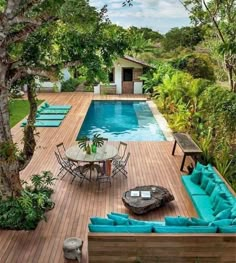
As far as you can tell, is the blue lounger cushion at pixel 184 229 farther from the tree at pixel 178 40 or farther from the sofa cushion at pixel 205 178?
the tree at pixel 178 40

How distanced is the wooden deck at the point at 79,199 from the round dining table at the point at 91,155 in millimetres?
792

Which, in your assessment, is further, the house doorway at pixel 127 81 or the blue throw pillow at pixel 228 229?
the house doorway at pixel 127 81

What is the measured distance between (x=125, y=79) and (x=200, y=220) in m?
23.4

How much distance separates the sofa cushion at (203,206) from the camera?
28.0 ft

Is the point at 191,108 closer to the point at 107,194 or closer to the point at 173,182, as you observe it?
the point at 173,182

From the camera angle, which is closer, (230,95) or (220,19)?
(230,95)

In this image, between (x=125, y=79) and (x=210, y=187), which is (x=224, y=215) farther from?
(x=125, y=79)

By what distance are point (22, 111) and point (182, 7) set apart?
11.2 meters

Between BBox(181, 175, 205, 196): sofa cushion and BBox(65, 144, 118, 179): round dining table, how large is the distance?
234cm

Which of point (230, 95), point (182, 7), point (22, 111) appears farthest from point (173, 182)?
point (22, 111)

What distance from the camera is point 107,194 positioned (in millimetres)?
10727

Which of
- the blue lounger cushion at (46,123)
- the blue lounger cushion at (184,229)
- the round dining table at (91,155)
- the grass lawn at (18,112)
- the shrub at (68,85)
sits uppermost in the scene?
the blue lounger cushion at (184,229)

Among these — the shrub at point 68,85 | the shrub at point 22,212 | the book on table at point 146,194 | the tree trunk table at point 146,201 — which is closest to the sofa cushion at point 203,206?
the tree trunk table at point 146,201

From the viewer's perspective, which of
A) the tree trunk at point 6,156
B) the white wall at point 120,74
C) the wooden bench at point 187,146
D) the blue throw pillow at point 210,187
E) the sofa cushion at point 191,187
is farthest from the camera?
the white wall at point 120,74
